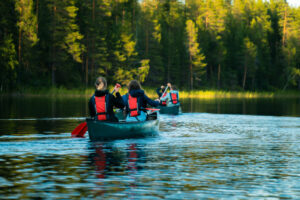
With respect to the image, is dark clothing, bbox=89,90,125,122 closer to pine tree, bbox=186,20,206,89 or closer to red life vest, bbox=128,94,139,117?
red life vest, bbox=128,94,139,117

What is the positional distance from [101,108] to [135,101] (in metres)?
1.69

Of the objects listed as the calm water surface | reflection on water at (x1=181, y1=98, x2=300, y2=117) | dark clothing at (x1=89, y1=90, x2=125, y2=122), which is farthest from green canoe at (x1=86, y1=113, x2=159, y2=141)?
reflection on water at (x1=181, y1=98, x2=300, y2=117)

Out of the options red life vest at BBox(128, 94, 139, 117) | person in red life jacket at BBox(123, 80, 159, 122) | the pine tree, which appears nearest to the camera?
person in red life jacket at BBox(123, 80, 159, 122)

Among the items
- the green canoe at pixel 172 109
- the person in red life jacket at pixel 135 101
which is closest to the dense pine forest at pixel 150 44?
the green canoe at pixel 172 109

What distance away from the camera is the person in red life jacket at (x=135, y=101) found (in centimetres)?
1680

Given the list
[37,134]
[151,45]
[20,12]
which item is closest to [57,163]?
[37,134]

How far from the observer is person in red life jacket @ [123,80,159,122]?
16797 millimetres

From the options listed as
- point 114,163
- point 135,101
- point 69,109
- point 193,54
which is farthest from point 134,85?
point 193,54

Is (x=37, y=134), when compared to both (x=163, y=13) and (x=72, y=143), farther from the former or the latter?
(x=163, y=13)

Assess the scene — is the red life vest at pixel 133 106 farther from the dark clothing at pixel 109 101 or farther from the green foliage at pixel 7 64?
the green foliage at pixel 7 64

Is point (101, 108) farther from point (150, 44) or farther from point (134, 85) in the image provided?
point (150, 44)

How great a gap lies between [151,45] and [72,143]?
68141 millimetres

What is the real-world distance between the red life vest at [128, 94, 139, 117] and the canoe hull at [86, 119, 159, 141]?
58cm

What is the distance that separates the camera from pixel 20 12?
59.0 meters
